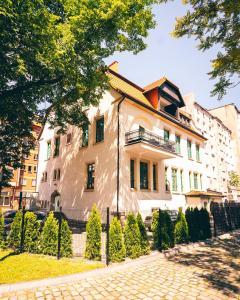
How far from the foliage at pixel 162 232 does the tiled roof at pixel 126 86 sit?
1069 centimetres

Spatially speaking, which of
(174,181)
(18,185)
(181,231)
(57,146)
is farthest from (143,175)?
(18,185)

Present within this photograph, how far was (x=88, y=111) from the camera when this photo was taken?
787 inches

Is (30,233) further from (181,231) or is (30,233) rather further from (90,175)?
(90,175)

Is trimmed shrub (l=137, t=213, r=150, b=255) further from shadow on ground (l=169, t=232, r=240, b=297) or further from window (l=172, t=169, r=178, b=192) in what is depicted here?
window (l=172, t=169, r=178, b=192)

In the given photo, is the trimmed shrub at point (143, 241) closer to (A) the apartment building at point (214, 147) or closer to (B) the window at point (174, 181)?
(B) the window at point (174, 181)

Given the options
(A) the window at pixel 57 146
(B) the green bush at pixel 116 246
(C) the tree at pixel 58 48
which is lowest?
(B) the green bush at pixel 116 246

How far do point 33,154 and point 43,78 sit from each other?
3454cm

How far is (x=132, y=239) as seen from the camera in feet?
27.8

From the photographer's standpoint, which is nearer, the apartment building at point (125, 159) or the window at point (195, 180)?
the apartment building at point (125, 159)

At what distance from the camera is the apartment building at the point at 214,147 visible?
3238 centimetres

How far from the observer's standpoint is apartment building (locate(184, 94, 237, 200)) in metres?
32.4

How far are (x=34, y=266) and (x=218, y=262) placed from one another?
6.52 m

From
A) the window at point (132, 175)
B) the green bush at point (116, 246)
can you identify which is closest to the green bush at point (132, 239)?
the green bush at point (116, 246)

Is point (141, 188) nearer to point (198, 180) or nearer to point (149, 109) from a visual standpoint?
point (149, 109)
